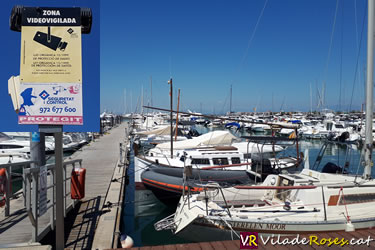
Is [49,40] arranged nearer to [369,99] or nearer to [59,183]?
[59,183]

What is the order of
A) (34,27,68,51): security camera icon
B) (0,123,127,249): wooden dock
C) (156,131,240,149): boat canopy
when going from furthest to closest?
(156,131,240,149): boat canopy → (0,123,127,249): wooden dock → (34,27,68,51): security camera icon

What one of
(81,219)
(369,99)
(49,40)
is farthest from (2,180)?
(369,99)

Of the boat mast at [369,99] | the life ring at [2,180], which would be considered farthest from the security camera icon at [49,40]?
the boat mast at [369,99]

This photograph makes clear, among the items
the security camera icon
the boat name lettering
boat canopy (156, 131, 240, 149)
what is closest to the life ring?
the security camera icon

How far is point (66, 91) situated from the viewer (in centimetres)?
358

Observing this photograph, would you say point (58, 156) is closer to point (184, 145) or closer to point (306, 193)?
point (306, 193)

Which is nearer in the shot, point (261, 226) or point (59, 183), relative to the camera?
point (59, 183)

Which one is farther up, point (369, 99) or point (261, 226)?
point (369, 99)

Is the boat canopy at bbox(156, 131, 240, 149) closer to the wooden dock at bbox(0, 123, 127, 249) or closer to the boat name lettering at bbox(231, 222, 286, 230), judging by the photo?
the wooden dock at bbox(0, 123, 127, 249)

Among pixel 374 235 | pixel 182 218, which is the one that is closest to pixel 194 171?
pixel 182 218

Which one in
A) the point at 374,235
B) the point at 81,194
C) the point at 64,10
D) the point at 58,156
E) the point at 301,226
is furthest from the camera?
the point at 81,194

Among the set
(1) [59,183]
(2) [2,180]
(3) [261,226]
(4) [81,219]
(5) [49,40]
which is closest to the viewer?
(5) [49,40]

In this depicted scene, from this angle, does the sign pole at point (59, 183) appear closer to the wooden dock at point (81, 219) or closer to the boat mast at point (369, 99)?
the wooden dock at point (81, 219)

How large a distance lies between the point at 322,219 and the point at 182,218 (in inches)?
147
